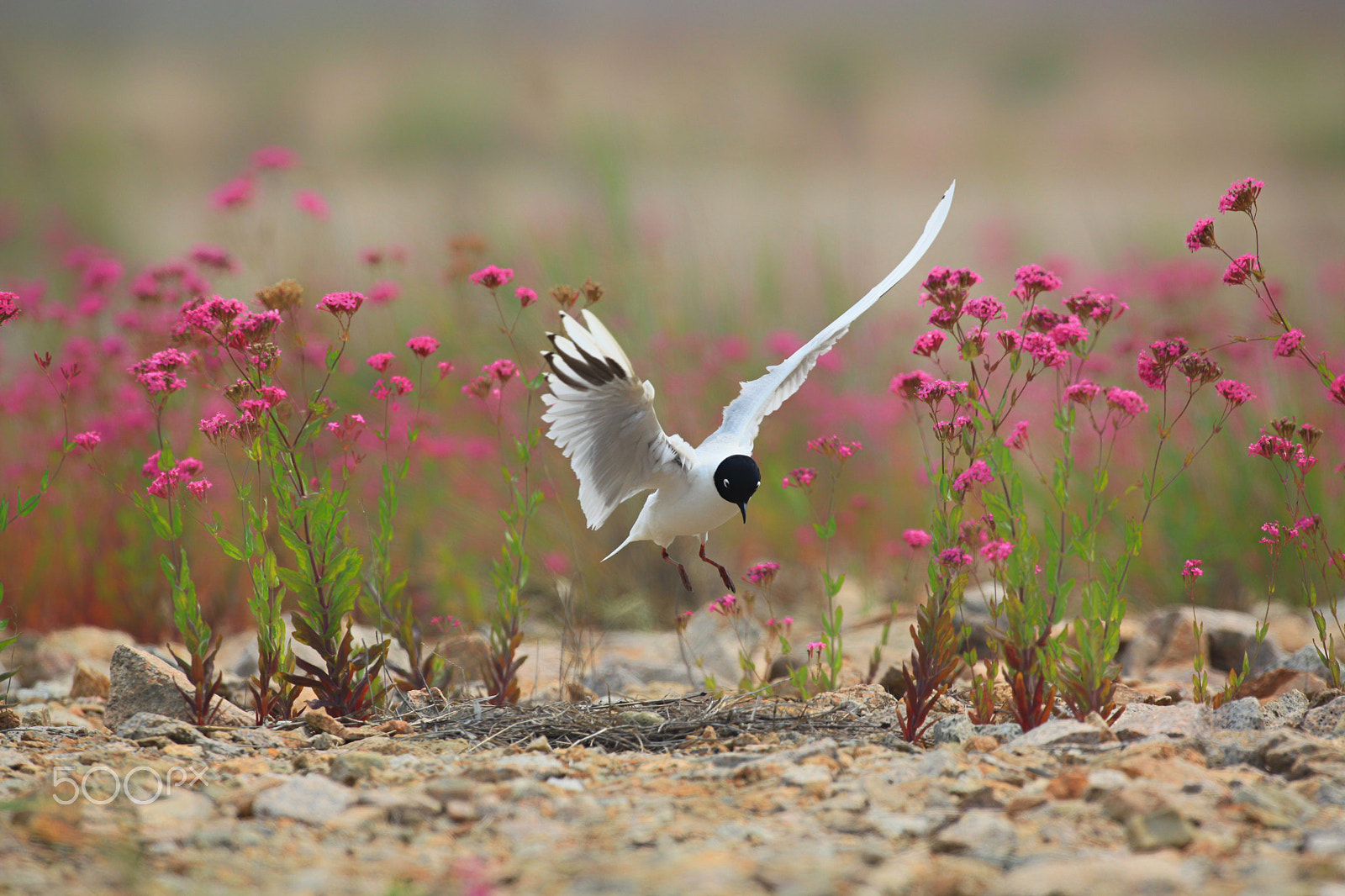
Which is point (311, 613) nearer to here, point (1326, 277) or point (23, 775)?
point (23, 775)

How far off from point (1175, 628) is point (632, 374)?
3.35 m

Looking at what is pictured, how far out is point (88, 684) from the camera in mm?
4785

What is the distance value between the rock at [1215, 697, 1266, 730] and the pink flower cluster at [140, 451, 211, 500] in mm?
3445

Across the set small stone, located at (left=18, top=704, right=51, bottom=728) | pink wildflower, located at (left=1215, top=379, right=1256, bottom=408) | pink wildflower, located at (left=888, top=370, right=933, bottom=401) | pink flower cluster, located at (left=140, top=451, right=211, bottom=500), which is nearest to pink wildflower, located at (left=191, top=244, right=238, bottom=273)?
pink flower cluster, located at (left=140, top=451, right=211, bottom=500)

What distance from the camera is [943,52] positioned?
112ft

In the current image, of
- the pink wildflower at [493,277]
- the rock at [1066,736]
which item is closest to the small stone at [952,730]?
the rock at [1066,736]

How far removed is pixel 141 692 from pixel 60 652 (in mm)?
1829

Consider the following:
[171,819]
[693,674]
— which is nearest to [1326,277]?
[693,674]

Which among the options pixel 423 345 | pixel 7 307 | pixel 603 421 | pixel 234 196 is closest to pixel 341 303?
pixel 423 345

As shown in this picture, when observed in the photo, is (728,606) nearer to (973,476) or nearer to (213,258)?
(973,476)

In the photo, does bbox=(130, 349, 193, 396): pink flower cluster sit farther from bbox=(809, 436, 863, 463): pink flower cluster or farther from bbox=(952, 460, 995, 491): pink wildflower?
bbox=(952, 460, 995, 491): pink wildflower

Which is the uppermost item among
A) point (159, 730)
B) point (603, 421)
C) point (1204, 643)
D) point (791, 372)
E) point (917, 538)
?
point (791, 372)
